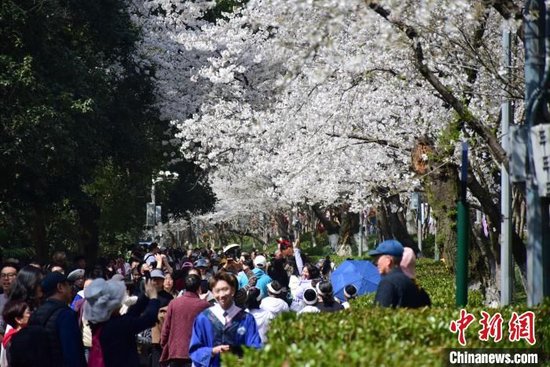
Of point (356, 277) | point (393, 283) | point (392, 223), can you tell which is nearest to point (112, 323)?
point (393, 283)

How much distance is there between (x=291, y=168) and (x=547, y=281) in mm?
16247

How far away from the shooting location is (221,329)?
10062mm

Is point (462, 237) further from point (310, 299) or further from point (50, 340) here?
point (50, 340)

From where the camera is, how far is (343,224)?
51.2 meters

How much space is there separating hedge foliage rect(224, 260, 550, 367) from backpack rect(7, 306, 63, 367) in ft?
6.43

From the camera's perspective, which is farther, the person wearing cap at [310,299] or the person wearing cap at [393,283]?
the person wearing cap at [310,299]

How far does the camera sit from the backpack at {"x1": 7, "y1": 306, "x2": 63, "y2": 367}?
934 cm

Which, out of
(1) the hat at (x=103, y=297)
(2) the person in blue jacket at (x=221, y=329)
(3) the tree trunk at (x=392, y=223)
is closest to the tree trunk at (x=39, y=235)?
(3) the tree trunk at (x=392, y=223)

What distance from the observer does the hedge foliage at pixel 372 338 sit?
6336 millimetres

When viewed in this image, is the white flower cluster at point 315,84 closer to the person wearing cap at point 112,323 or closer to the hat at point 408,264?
the hat at point 408,264

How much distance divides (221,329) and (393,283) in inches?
61.9

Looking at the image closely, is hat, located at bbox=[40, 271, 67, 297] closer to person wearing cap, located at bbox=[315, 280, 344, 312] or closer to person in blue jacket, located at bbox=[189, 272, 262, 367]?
person in blue jacket, located at bbox=[189, 272, 262, 367]

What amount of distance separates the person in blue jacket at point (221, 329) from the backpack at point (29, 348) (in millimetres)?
1385

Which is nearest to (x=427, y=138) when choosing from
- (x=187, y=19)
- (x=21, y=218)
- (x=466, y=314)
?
(x=466, y=314)
